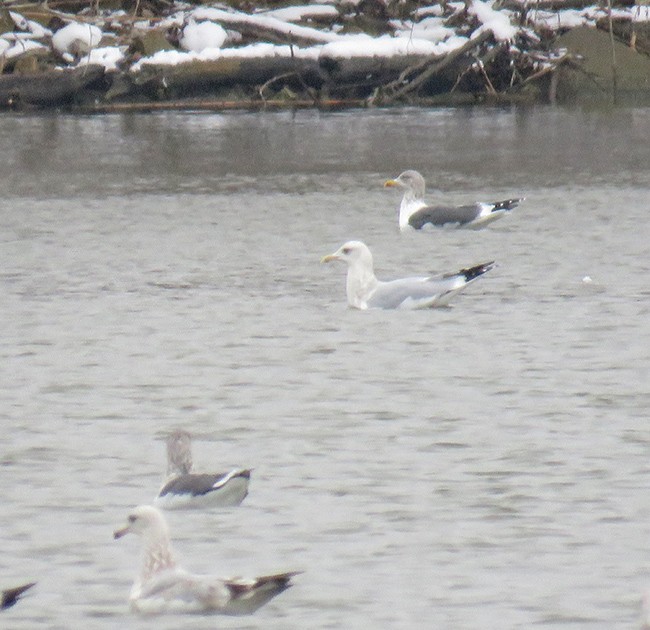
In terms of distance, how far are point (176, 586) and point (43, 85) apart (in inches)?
1023

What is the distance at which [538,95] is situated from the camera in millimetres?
33500

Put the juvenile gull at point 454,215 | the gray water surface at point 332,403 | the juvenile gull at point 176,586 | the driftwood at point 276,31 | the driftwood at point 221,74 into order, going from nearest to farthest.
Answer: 1. the juvenile gull at point 176,586
2. the gray water surface at point 332,403
3. the juvenile gull at point 454,215
4. the driftwood at point 221,74
5. the driftwood at point 276,31

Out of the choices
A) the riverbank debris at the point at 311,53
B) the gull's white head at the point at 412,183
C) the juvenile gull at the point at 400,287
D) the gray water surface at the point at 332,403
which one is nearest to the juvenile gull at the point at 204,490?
the gray water surface at the point at 332,403

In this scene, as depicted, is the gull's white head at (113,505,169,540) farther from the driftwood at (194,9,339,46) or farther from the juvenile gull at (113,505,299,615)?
the driftwood at (194,9,339,46)

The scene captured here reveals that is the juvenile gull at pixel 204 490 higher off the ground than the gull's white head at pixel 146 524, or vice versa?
the gull's white head at pixel 146 524

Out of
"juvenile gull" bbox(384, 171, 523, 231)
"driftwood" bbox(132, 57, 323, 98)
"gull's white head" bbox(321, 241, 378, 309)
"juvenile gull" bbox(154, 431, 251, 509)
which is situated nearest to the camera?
"juvenile gull" bbox(154, 431, 251, 509)

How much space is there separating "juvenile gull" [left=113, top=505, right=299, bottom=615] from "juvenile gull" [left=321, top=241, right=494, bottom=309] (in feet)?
19.8

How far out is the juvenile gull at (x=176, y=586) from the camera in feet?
19.6

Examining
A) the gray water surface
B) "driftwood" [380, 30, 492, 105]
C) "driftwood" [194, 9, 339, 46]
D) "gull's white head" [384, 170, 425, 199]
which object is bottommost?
the gray water surface

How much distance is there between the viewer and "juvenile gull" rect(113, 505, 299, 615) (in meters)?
5.98

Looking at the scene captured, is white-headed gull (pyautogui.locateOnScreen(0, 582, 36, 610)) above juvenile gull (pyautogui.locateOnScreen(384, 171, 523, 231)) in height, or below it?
above

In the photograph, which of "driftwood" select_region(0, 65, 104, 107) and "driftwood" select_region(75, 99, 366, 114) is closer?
"driftwood" select_region(0, 65, 104, 107)

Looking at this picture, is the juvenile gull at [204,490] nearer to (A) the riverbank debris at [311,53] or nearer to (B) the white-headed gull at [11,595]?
(B) the white-headed gull at [11,595]

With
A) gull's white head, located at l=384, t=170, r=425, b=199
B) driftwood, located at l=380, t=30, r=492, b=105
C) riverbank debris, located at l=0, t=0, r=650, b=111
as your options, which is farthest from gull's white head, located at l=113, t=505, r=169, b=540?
driftwood, located at l=380, t=30, r=492, b=105
